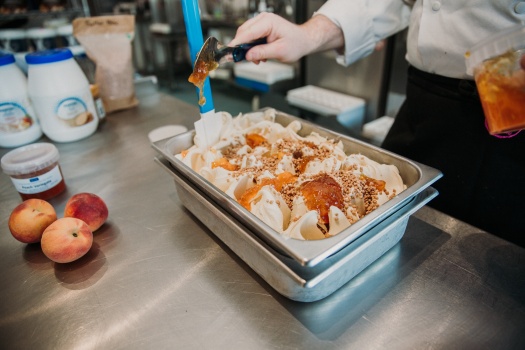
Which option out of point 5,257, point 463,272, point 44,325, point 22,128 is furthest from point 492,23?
point 22,128

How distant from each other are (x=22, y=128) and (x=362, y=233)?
1348 mm

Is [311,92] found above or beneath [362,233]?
beneath

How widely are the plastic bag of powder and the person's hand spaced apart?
2.62 ft

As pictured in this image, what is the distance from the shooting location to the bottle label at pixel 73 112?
4.02ft

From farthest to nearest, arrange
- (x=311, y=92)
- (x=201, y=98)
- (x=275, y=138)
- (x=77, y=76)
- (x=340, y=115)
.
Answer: (x=311, y=92) < (x=340, y=115) < (x=77, y=76) < (x=275, y=138) < (x=201, y=98)

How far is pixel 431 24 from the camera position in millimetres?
878

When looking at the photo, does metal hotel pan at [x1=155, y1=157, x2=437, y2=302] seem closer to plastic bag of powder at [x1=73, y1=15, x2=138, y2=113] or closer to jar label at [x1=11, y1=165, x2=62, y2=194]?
jar label at [x1=11, y1=165, x2=62, y2=194]

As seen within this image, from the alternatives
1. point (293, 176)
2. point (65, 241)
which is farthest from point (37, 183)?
point (293, 176)

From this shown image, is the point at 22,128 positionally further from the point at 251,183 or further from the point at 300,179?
the point at 300,179

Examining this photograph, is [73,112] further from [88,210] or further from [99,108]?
[88,210]

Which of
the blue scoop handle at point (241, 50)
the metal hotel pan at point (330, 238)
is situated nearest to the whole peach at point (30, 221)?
the metal hotel pan at point (330, 238)

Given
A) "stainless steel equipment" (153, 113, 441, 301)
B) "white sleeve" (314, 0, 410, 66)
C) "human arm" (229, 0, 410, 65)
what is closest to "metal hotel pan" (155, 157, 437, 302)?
"stainless steel equipment" (153, 113, 441, 301)

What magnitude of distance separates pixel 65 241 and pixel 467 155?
1029mm

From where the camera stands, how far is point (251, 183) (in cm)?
78
